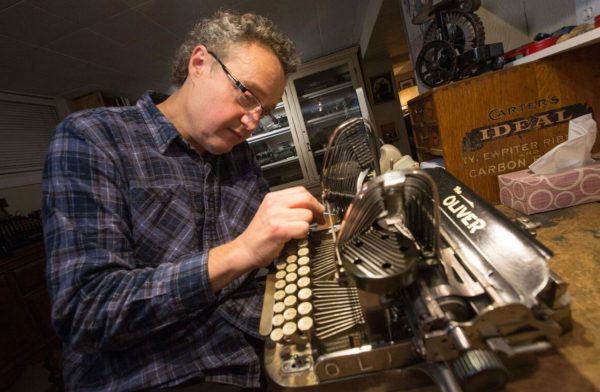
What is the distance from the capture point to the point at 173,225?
79 centimetres

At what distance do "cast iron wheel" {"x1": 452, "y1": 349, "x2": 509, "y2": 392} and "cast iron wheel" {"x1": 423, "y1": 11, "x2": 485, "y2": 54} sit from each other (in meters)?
1.16

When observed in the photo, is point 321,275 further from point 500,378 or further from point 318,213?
point 500,378

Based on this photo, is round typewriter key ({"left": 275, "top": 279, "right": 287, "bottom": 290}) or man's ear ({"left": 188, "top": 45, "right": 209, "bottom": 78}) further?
man's ear ({"left": 188, "top": 45, "right": 209, "bottom": 78})

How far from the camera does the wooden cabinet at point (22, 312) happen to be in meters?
1.86

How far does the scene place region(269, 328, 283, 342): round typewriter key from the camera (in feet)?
1.68

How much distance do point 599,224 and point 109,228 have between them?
4.11 ft

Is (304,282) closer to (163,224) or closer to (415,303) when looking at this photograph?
(415,303)

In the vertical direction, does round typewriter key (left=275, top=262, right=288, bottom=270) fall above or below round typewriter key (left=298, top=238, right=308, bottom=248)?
below

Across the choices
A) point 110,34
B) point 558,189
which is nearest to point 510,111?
point 558,189

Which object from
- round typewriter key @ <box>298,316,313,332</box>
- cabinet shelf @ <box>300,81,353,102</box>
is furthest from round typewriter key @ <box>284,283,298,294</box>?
cabinet shelf @ <box>300,81,353,102</box>

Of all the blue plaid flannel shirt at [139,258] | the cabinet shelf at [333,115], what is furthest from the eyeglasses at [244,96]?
the cabinet shelf at [333,115]

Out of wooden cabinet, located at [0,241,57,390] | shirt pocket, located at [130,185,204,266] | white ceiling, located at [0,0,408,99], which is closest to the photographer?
shirt pocket, located at [130,185,204,266]

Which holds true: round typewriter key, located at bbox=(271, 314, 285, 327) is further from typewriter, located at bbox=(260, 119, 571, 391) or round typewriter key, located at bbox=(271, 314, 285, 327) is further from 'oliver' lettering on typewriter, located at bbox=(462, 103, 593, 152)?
'oliver' lettering on typewriter, located at bbox=(462, 103, 593, 152)

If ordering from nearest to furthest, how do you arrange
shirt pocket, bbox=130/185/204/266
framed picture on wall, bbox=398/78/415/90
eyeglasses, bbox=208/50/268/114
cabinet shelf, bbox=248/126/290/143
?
shirt pocket, bbox=130/185/204/266 → eyeglasses, bbox=208/50/268/114 → cabinet shelf, bbox=248/126/290/143 → framed picture on wall, bbox=398/78/415/90
